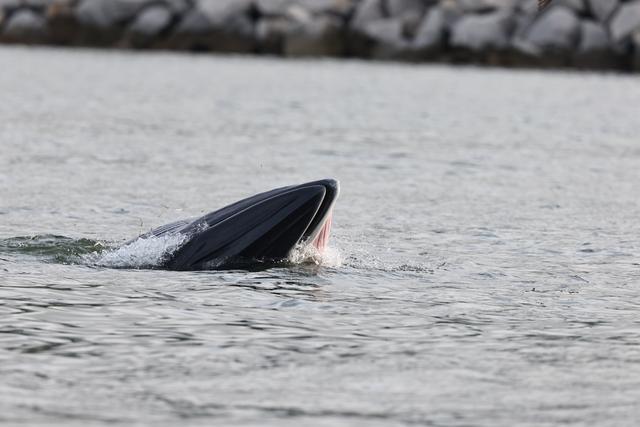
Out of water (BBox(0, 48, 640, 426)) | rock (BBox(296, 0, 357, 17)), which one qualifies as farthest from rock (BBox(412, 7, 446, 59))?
water (BBox(0, 48, 640, 426))

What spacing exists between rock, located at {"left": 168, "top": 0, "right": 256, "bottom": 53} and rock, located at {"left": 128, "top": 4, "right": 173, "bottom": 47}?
0.75 m

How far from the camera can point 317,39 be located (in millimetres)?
68750

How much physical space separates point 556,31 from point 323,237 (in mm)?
47548

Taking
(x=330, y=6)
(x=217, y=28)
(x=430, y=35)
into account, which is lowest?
(x=217, y=28)

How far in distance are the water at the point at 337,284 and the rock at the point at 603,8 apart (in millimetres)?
27636

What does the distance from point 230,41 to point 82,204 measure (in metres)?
50.5

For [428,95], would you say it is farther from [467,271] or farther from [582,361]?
[582,361]

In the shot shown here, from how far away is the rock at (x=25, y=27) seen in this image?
74.0m

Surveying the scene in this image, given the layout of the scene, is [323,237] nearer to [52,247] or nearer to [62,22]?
[52,247]

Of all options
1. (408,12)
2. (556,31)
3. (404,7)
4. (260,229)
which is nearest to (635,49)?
(556,31)

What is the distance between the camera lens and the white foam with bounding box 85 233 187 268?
15766 mm

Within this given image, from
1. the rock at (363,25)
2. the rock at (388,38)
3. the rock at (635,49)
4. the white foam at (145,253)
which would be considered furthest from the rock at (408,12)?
the white foam at (145,253)

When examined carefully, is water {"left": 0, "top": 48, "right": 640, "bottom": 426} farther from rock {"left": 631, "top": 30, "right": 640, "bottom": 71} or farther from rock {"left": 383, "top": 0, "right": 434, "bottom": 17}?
rock {"left": 383, "top": 0, "right": 434, "bottom": 17}

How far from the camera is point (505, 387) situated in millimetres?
10961
